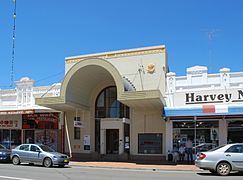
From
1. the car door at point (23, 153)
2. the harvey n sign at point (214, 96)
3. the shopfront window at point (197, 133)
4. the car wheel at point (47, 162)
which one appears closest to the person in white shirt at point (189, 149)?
the shopfront window at point (197, 133)

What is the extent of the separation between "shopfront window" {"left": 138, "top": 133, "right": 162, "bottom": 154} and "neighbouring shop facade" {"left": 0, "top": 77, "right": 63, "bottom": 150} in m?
6.94

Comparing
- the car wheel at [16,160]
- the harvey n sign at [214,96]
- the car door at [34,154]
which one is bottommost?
the car wheel at [16,160]

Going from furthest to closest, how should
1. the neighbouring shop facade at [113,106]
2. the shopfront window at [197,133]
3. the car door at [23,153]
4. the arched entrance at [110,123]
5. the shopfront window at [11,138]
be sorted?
the shopfront window at [11,138]
the arched entrance at [110,123]
the neighbouring shop facade at [113,106]
the shopfront window at [197,133]
the car door at [23,153]

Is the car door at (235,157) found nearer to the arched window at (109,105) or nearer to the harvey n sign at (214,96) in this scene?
the harvey n sign at (214,96)

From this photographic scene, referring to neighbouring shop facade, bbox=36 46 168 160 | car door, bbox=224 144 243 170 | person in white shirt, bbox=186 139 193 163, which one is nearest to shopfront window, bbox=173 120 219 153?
person in white shirt, bbox=186 139 193 163

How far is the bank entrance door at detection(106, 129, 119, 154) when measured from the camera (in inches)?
1095

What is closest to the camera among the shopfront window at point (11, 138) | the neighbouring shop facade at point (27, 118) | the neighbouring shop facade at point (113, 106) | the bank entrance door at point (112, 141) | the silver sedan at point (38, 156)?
the silver sedan at point (38, 156)

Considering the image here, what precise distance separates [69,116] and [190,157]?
10.4 metres

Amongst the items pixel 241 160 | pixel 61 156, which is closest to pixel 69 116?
pixel 61 156

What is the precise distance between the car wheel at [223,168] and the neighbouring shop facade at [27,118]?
1570 centimetres

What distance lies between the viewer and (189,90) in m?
24.6

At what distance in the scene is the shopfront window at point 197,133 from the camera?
78.4ft

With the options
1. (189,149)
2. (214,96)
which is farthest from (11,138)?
(214,96)

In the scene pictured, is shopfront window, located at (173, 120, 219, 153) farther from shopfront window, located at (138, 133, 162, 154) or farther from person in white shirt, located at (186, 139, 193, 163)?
shopfront window, located at (138, 133, 162, 154)
